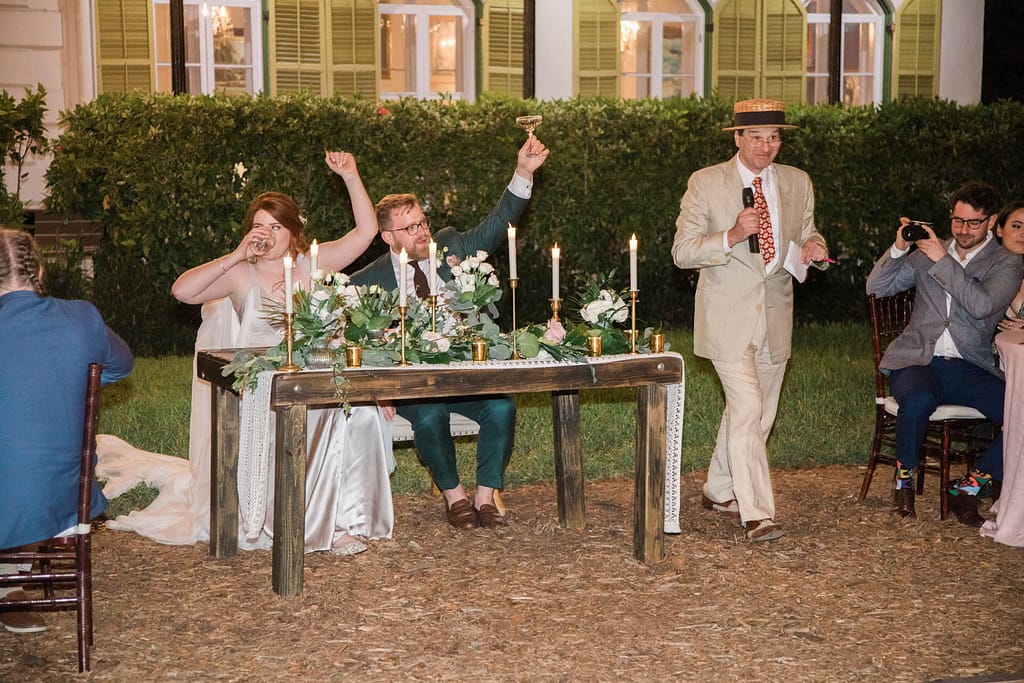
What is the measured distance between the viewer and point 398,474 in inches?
312

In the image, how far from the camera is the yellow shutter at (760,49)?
16.7 meters

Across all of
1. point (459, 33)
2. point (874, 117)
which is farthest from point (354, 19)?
point (874, 117)

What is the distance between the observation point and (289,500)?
5434 mm

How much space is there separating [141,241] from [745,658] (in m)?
8.58

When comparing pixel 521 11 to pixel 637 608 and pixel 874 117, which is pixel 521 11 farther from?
pixel 637 608

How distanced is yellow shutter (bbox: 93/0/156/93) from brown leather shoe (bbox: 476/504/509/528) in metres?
8.70

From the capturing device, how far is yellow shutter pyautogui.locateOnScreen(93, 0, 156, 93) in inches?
546

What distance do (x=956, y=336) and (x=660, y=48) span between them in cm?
1033

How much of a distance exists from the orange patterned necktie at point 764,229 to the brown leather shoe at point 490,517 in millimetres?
1857

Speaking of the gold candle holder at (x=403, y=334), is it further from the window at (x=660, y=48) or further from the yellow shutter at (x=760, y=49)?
the yellow shutter at (x=760, y=49)

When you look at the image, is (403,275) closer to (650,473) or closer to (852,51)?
(650,473)

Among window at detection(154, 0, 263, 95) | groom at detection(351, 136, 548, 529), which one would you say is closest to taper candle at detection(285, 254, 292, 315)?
groom at detection(351, 136, 548, 529)

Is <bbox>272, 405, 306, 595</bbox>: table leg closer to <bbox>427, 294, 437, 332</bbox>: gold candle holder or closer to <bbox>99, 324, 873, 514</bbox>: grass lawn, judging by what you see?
<bbox>427, 294, 437, 332</bbox>: gold candle holder

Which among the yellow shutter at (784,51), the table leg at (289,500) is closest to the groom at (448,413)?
the table leg at (289,500)
